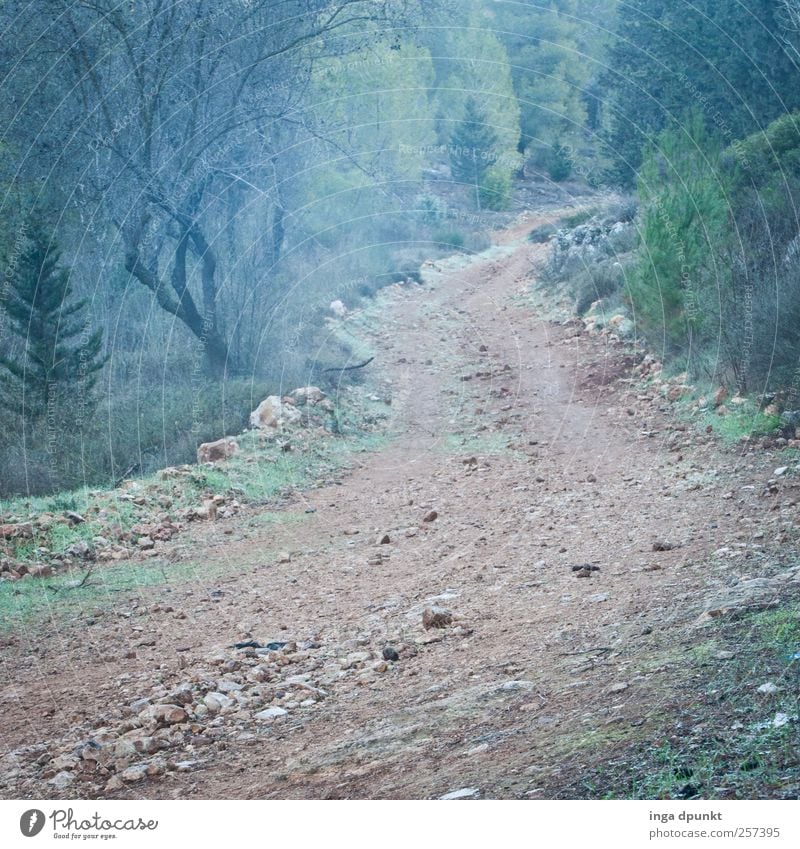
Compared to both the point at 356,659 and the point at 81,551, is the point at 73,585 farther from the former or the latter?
the point at 356,659

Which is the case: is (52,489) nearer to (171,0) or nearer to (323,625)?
(323,625)

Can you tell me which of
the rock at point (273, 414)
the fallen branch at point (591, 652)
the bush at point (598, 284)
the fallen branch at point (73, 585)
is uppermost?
the bush at point (598, 284)

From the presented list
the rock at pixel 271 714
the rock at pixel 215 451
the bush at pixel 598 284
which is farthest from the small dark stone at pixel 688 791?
the bush at pixel 598 284

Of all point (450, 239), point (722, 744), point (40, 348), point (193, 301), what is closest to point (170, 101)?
point (193, 301)

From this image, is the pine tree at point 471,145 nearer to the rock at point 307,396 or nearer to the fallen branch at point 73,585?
the rock at point 307,396

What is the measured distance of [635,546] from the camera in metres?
6.21

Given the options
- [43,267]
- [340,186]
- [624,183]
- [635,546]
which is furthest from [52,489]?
[624,183]

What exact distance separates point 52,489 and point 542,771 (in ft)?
23.2

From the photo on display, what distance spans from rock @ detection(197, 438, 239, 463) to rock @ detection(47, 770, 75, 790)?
6022 millimetres

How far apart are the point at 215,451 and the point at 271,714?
18.9ft

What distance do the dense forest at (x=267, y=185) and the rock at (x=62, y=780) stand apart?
5830mm

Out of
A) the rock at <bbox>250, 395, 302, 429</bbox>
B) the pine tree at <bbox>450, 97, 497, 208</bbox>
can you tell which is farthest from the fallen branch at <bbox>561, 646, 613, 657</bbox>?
the pine tree at <bbox>450, 97, 497, 208</bbox>

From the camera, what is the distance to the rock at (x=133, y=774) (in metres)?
3.77

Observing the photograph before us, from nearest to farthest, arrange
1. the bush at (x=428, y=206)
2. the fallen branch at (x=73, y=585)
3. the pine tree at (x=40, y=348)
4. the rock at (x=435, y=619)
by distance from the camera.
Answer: the rock at (x=435, y=619) < the fallen branch at (x=73, y=585) < the pine tree at (x=40, y=348) < the bush at (x=428, y=206)
